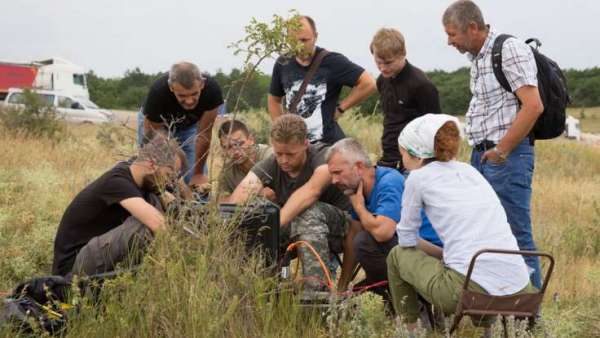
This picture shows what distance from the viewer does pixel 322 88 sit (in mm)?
6164

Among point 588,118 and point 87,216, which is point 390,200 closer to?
point 87,216

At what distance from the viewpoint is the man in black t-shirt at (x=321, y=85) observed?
20.2ft

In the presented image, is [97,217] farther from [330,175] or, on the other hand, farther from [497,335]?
[497,335]

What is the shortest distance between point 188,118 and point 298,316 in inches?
111

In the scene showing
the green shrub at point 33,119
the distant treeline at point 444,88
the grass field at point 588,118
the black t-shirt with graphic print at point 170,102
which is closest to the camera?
the black t-shirt with graphic print at point 170,102

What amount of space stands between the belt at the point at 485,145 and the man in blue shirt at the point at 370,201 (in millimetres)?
587

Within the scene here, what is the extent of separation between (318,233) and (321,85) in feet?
4.91

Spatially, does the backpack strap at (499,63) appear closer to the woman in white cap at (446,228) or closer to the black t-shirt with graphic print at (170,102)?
the woman in white cap at (446,228)

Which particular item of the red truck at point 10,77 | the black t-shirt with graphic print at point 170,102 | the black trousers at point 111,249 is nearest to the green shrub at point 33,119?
the black t-shirt with graphic print at point 170,102

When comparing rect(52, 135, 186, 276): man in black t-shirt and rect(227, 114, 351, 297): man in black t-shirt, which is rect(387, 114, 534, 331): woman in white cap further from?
rect(52, 135, 186, 276): man in black t-shirt

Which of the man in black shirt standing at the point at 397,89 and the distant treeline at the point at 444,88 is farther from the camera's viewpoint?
the distant treeline at the point at 444,88

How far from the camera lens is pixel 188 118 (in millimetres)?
Answer: 6633

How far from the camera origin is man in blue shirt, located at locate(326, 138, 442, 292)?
4.79 meters

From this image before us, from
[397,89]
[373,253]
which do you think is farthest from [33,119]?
[373,253]
